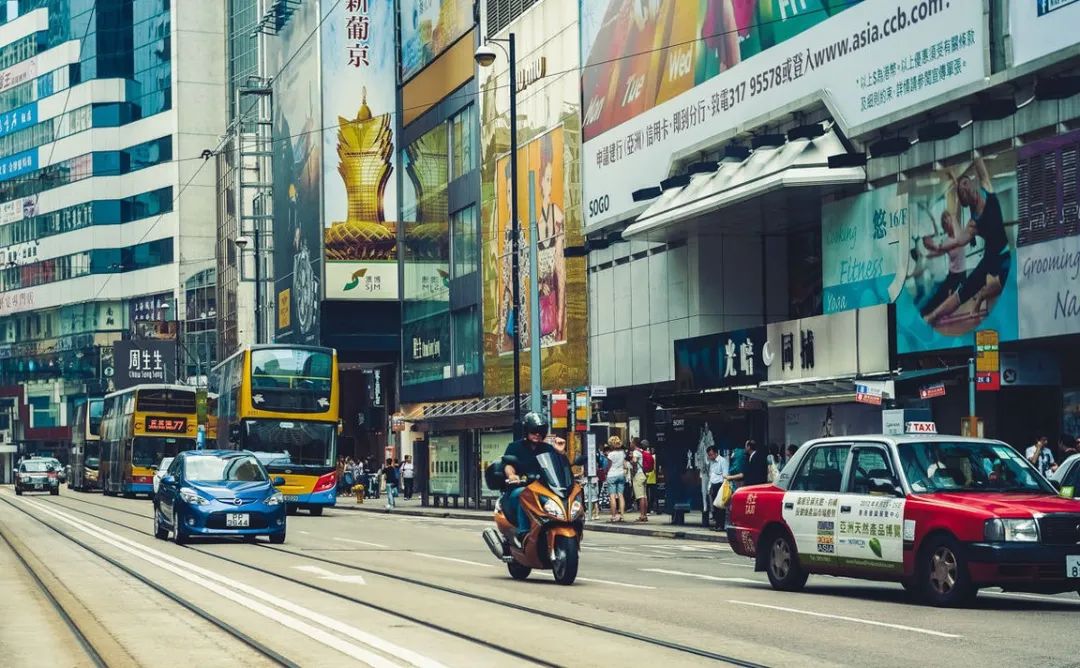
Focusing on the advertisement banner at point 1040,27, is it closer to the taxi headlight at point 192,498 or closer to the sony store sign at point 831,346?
the sony store sign at point 831,346

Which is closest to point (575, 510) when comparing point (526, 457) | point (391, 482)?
point (526, 457)

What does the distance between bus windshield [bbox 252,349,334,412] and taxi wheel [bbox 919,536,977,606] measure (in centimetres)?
2813

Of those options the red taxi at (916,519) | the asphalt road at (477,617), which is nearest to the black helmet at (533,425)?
the asphalt road at (477,617)

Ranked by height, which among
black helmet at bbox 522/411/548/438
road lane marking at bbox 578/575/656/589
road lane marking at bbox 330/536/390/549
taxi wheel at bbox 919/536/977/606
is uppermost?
black helmet at bbox 522/411/548/438

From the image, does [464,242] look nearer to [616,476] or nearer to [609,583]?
[616,476]

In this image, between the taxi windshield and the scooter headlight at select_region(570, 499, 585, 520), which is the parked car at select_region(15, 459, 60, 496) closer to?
the scooter headlight at select_region(570, 499, 585, 520)

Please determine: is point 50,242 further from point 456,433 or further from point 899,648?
point 899,648

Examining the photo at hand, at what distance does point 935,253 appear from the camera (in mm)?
30000

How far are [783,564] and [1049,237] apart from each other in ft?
37.7

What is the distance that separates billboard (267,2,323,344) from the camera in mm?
78250

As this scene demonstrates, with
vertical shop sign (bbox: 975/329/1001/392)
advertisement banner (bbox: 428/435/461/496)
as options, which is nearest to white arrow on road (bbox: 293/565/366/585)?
vertical shop sign (bbox: 975/329/1001/392)

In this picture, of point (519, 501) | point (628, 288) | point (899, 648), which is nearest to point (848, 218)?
point (628, 288)

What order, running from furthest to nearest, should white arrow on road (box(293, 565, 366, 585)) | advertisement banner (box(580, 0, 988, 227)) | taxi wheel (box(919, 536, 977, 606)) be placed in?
advertisement banner (box(580, 0, 988, 227)) → white arrow on road (box(293, 565, 366, 585)) → taxi wheel (box(919, 536, 977, 606))

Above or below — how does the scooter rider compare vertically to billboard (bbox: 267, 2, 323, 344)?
below
